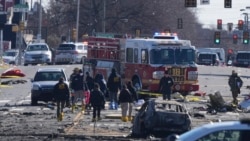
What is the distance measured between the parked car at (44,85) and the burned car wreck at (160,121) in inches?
525

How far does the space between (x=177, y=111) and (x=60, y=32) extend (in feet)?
349

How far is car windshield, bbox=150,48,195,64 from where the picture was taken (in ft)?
142

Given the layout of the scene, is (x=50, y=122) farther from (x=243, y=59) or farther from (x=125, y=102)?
(x=243, y=59)

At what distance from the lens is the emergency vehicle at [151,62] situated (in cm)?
4334

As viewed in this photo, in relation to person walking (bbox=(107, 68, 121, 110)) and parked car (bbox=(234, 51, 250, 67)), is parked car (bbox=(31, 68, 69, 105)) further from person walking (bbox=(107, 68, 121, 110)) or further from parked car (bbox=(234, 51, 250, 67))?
parked car (bbox=(234, 51, 250, 67))

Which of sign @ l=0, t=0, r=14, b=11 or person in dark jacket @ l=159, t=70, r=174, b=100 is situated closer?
person in dark jacket @ l=159, t=70, r=174, b=100

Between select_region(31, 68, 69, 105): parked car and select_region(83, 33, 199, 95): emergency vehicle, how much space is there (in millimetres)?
3438

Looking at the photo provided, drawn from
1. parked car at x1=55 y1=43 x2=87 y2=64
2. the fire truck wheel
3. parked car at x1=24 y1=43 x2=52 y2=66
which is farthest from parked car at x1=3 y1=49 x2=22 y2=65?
the fire truck wheel

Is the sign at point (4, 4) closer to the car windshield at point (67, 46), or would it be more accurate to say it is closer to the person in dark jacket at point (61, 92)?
the car windshield at point (67, 46)

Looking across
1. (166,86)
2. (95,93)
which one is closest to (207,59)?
(166,86)

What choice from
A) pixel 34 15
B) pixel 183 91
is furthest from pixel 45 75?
pixel 34 15

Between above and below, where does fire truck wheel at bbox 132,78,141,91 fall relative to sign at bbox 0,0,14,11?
below

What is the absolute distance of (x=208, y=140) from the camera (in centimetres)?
1298

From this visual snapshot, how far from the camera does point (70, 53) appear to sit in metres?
76.0
